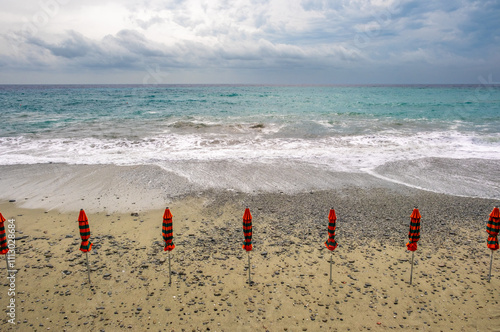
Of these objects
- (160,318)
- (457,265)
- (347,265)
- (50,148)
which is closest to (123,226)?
(160,318)

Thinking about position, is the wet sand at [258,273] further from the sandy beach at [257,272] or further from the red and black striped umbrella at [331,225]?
the red and black striped umbrella at [331,225]

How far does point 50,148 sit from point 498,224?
1887 cm

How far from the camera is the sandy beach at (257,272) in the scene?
502 cm

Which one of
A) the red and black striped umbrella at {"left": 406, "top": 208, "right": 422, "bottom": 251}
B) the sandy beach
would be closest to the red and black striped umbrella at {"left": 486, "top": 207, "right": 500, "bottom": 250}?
the sandy beach

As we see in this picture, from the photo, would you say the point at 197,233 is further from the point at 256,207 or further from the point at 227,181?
the point at 227,181

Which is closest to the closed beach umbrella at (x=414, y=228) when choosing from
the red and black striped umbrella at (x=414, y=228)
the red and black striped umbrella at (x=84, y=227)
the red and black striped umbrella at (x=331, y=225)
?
the red and black striped umbrella at (x=414, y=228)

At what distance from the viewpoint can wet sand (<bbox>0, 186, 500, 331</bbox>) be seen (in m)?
5.02

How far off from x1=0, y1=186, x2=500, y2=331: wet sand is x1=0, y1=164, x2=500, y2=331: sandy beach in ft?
0.07

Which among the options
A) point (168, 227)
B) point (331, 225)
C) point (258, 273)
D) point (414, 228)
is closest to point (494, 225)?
point (414, 228)

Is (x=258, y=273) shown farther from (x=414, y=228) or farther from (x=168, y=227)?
(x=414, y=228)

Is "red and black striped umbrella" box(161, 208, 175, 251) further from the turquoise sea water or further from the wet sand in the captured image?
the turquoise sea water

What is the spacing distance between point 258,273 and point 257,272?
4 cm

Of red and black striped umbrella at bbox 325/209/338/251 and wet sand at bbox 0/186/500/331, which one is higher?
red and black striped umbrella at bbox 325/209/338/251

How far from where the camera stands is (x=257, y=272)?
241 inches
